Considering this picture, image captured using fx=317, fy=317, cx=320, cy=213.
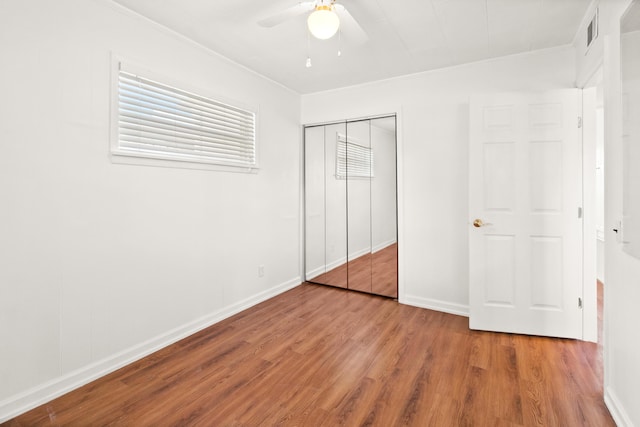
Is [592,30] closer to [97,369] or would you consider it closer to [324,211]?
[324,211]

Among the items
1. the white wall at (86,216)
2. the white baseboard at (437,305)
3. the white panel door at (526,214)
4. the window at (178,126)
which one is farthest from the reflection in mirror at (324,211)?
the white panel door at (526,214)

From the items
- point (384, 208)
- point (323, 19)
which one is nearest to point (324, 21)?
point (323, 19)

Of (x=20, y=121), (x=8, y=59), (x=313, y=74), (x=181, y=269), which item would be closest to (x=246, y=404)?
(x=181, y=269)

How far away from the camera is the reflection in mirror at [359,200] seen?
12.5 feet

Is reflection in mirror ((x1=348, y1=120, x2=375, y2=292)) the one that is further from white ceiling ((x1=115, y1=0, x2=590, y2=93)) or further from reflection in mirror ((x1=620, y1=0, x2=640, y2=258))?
reflection in mirror ((x1=620, y1=0, x2=640, y2=258))

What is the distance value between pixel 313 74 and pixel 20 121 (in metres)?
2.56

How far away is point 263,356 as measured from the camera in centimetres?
244

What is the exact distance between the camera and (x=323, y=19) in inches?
65.6

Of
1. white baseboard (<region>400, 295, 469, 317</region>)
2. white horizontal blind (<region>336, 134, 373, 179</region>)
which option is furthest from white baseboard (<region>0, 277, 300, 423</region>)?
white horizontal blind (<region>336, 134, 373, 179</region>)

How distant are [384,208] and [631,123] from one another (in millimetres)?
2345

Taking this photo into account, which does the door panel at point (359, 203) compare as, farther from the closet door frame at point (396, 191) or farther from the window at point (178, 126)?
the window at point (178, 126)

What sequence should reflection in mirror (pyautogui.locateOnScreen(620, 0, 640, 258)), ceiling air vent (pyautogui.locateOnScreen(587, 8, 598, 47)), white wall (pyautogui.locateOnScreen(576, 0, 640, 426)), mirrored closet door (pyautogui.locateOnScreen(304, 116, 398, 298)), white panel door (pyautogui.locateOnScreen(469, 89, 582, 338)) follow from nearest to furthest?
reflection in mirror (pyautogui.locateOnScreen(620, 0, 640, 258)) → white wall (pyautogui.locateOnScreen(576, 0, 640, 426)) → ceiling air vent (pyautogui.locateOnScreen(587, 8, 598, 47)) → white panel door (pyautogui.locateOnScreen(469, 89, 582, 338)) → mirrored closet door (pyautogui.locateOnScreen(304, 116, 398, 298))

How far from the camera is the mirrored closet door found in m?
3.67

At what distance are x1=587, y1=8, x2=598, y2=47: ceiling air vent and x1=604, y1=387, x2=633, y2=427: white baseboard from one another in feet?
Answer: 7.41
